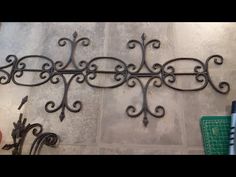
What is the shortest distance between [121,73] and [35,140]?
363 mm

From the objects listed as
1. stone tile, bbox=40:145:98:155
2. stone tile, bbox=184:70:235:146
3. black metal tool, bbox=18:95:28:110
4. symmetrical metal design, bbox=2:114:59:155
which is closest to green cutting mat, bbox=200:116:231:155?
stone tile, bbox=184:70:235:146

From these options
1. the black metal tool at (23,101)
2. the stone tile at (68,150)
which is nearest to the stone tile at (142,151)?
the stone tile at (68,150)

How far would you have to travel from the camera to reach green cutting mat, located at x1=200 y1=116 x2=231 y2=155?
2.65 ft

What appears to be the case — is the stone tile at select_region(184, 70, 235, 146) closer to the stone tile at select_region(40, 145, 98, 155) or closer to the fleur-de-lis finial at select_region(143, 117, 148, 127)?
the fleur-de-lis finial at select_region(143, 117, 148, 127)

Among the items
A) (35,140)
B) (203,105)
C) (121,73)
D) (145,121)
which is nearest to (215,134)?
(203,105)

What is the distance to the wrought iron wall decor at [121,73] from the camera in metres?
0.91

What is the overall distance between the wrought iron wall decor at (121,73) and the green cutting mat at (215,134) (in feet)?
0.35

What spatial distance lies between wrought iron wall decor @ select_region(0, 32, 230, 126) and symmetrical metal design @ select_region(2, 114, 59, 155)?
68mm

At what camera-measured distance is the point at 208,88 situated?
92 cm

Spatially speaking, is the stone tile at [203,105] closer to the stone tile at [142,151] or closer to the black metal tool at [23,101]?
the stone tile at [142,151]

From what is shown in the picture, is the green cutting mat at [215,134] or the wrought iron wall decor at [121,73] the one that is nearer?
the green cutting mat at [215,134]

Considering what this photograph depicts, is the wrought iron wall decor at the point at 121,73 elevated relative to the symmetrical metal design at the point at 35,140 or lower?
elevated
